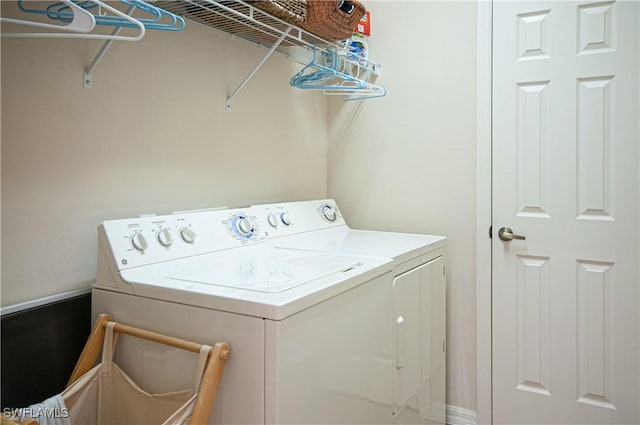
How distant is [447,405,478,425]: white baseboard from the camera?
2.29 metres

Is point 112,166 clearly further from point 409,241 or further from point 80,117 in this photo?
point 409,241

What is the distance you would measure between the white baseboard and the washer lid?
1.26 metres

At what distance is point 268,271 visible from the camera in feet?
4.46

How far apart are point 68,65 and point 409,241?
55.0 inches

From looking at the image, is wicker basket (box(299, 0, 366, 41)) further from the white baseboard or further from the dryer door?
the white baseboard

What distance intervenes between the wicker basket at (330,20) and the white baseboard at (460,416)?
181 cm

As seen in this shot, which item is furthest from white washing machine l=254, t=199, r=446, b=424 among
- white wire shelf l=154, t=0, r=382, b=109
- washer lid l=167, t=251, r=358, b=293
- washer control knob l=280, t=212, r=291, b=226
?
white wire shelf l=154, t=0, r=382, b=109

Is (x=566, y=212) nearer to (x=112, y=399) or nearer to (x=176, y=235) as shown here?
(x=176, y=235)

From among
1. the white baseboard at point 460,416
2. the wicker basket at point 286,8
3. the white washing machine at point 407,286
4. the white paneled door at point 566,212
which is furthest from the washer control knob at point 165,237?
the white baseboard at point 460,416

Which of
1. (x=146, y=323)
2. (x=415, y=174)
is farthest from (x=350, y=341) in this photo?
(x=415, y=174)

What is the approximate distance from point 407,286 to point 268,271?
0.60m

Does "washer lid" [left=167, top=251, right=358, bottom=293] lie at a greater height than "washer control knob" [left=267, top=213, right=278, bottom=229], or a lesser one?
lesser

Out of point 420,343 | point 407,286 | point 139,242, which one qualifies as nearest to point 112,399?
point 139,242

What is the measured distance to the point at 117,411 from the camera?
1237 mm
